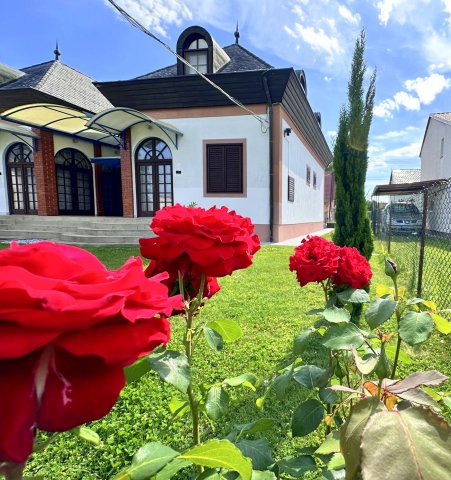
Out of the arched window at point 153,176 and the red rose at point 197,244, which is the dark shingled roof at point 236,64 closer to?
the arched window at point 153,176

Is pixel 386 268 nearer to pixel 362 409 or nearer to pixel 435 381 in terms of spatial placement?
pixel 435 381

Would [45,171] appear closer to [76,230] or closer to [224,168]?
[76,230]

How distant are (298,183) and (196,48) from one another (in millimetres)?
7216

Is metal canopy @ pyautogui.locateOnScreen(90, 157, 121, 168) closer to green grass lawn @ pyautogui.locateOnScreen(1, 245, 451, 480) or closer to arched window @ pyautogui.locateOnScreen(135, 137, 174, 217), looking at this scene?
arched window @ pyautogui.locateOnScreen(135, 137, 174, 217)

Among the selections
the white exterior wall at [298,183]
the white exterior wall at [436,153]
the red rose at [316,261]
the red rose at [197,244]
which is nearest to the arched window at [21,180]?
the white exterior wall at [298,183]

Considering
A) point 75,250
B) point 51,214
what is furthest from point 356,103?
point 51,214

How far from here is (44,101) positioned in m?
13.3

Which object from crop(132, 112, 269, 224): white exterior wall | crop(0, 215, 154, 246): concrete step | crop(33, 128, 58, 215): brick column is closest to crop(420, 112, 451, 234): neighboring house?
crop(132, 112, 269, 224): white exterior wall

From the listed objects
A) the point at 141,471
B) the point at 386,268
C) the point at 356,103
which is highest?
the point at 356,103

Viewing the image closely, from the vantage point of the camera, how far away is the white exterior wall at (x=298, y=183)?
12.8 metres

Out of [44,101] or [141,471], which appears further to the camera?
[44,101]

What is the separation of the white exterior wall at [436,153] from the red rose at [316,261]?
21869 millimetres

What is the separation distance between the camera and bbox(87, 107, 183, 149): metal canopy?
10594 millimetres

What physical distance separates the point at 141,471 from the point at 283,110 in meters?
12.7
